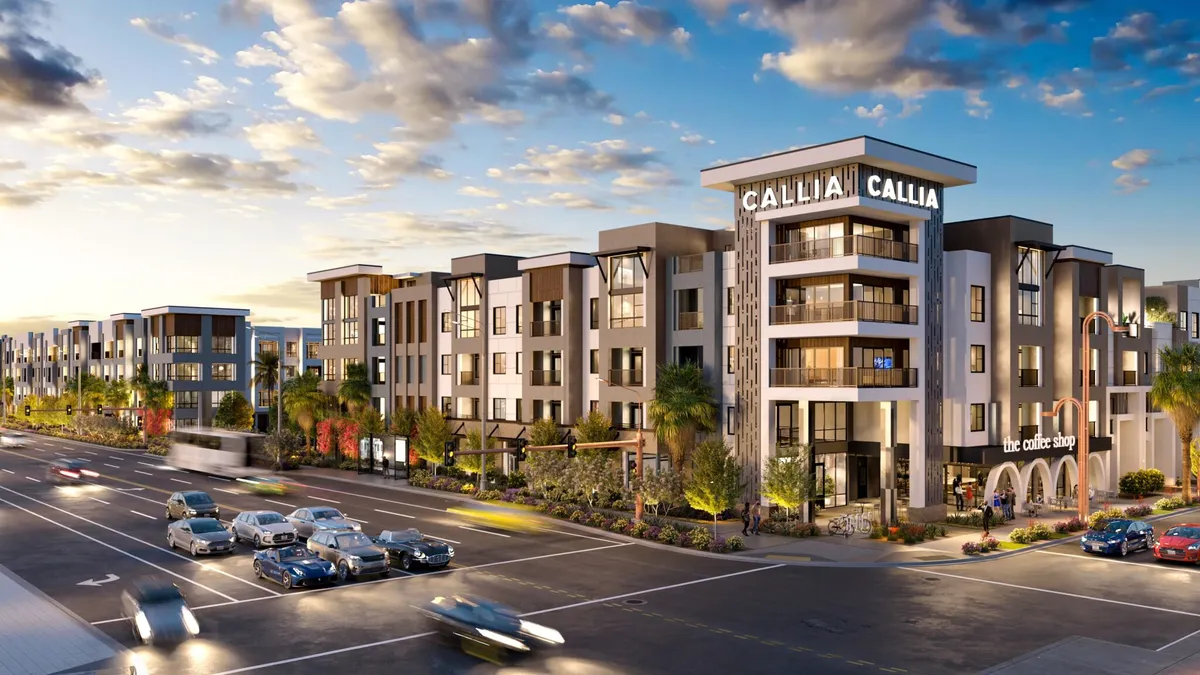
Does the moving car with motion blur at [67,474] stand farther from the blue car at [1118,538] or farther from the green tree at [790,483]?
the blue car at [1118,538]

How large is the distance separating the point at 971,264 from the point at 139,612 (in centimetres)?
4775

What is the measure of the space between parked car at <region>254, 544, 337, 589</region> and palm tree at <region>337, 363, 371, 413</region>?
5035 cm

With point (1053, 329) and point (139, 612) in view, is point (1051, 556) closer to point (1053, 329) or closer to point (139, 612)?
point (1053, 329)

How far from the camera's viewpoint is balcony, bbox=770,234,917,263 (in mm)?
50781

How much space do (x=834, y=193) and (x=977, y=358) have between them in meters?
14.5

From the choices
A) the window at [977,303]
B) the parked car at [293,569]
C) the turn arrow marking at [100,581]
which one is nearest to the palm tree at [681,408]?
the window at [977,303]

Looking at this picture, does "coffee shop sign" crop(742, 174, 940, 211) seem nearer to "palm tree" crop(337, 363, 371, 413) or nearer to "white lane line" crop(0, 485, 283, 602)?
"white lane line" crop(0, 485, 283, 602)

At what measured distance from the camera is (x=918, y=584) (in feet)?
118

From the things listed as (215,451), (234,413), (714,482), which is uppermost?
(714,482)

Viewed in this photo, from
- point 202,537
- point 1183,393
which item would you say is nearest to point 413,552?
point 202,537

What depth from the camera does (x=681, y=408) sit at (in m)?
53.9

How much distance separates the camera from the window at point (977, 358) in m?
55.5

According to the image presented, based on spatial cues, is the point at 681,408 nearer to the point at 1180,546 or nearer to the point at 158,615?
the point at 1180,546

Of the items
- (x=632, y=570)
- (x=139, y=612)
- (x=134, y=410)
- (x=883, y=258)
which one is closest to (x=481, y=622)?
(x=139, y=612)
